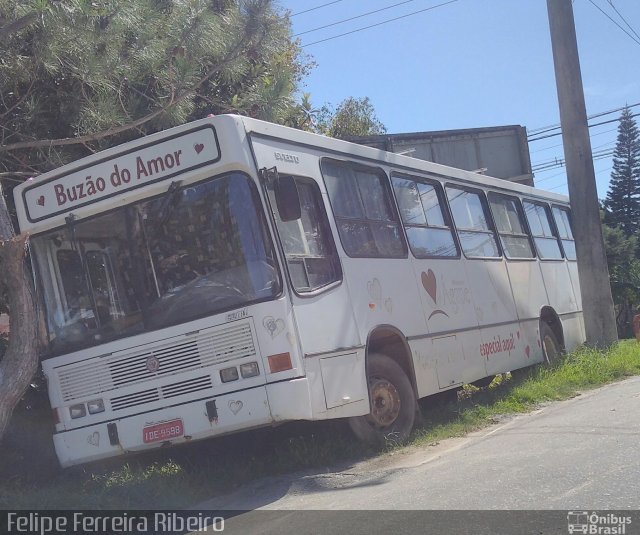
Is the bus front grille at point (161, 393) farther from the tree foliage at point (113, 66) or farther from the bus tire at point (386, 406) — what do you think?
the tree foliage at point (113, 66)

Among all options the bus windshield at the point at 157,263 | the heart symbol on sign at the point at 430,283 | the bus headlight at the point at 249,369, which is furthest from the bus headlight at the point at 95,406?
the heart symbol on sign at the point at 430,283

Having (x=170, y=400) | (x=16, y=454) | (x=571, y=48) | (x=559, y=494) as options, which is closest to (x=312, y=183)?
(x=170, y=400)

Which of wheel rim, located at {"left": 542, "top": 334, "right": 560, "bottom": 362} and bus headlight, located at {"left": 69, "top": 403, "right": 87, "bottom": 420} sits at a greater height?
bus headlight, located at {"left": 69, "top": 403, "right": 87, "bottom": 420}

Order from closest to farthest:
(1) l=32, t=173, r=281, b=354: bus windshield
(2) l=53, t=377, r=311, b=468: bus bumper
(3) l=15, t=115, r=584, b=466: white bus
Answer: (2) l=53, t=377, r=311, b=468: bus bumper
(3) l=15, t=115, r=584, b=466: white bus
(1) l=32, t=173, r=281, b=354: bus windshield

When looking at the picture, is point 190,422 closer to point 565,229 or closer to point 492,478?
point 492,478

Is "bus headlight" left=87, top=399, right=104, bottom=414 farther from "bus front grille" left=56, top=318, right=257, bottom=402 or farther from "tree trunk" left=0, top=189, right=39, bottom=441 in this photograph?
"tree trunk" left=0, top=189, right=39, bottom=441

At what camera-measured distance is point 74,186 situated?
7.68m

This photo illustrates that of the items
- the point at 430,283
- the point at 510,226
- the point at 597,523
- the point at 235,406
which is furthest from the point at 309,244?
the point at 510,226

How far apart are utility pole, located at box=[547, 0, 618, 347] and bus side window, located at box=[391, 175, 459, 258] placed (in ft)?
14.4

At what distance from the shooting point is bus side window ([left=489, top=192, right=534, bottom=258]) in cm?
1212

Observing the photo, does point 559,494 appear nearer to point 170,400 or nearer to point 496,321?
point 170,400

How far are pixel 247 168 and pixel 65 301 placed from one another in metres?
2.43

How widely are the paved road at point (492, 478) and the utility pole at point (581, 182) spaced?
201 inches

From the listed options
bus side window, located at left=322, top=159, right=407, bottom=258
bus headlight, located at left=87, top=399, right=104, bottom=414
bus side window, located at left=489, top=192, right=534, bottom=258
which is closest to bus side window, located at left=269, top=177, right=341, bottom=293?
bus side window, located at left=322, top=159, right=407, bottom=258
